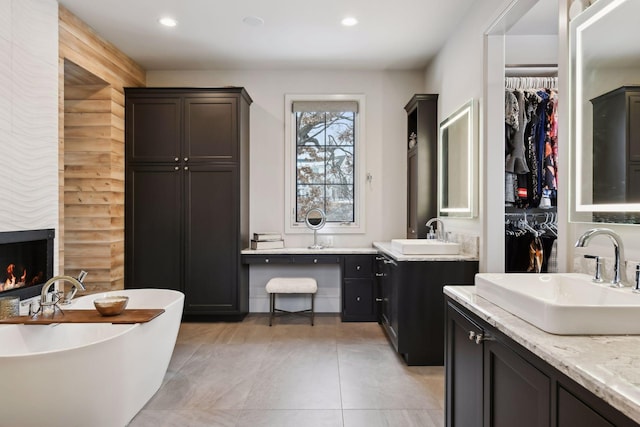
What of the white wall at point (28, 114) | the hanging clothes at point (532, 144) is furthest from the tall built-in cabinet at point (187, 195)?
the hanging clothes at point (532, 144)

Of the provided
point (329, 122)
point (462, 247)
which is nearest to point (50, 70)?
point (329, 122)

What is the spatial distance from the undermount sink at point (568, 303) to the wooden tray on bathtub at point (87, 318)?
193cm

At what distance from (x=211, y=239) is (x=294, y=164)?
1300 mm

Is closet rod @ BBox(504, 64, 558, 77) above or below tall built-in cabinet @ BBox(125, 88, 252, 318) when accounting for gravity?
above

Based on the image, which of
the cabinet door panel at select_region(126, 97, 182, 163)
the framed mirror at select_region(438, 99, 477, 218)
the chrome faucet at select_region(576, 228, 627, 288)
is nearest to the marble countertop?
the chrome faucet at select_region(576, 228, 627, 288)

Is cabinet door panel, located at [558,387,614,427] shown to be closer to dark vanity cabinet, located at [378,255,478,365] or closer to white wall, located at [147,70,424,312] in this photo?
dark vanity cabinet, located at [378,255,478,365]

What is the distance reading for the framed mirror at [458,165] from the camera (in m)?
3.08

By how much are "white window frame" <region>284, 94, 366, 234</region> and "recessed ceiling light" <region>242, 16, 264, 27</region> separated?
120 cm

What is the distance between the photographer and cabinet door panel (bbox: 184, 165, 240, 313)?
419 centimetres

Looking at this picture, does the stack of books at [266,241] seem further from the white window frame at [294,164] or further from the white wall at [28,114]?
the white wall at [28,114]

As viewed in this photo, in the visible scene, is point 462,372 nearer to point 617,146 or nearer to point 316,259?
point 617,146

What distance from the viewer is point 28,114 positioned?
9.23 ft

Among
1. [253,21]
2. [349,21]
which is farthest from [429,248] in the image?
[253,21]

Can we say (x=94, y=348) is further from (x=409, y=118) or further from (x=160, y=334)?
(x=409, y=118)
